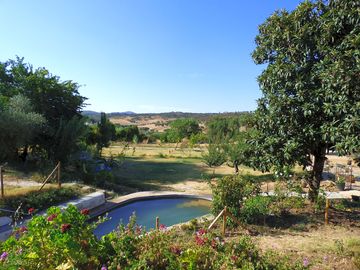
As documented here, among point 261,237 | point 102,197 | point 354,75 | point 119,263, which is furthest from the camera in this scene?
point 102,197

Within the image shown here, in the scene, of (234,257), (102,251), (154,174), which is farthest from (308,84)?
(154,174)

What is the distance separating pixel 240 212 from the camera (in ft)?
30.7

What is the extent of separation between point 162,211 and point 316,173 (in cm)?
749

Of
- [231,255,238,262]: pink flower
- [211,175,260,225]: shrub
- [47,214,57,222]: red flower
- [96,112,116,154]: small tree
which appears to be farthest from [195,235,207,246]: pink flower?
[96,112,116,154]: small tree

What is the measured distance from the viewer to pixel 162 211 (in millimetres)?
14984

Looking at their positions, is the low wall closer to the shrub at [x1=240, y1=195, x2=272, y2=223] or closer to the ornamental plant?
the shrub at [x1=240, y1=195, x2=272, y2=223]

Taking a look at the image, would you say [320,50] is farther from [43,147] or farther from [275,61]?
[43,147]

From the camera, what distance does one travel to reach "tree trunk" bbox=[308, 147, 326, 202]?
407 inches

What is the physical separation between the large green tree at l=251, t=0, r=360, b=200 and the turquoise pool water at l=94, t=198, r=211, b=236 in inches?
213

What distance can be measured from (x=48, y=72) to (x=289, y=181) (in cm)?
2193

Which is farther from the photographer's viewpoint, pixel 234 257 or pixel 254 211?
pixel 254 211

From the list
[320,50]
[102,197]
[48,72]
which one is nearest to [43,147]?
[48,72]

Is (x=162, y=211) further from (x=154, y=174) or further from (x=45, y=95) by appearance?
(x=45, y=95)

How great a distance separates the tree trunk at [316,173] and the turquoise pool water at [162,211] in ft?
17.8
